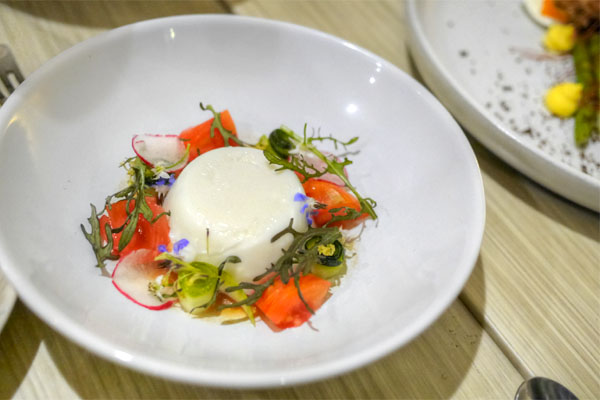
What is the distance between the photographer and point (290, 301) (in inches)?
55.6

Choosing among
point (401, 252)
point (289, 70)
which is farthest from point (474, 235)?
point (289, 70)

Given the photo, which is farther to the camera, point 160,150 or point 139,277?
point 160,150

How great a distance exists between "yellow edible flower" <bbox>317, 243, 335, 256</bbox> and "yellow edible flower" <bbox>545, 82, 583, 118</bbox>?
1686 millimetres

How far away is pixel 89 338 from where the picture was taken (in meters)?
1.10

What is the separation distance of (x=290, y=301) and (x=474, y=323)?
0.71m

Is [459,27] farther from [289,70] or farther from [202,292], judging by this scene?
[202,292]

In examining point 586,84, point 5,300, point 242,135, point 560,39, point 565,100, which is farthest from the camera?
point 560,39

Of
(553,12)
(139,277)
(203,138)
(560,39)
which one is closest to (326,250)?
(139,277)

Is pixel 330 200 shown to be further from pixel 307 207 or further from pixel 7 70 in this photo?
pixel 7 70

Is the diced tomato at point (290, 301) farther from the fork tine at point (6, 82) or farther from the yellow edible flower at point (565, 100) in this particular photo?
the yellow edible flower at point (565, 100)

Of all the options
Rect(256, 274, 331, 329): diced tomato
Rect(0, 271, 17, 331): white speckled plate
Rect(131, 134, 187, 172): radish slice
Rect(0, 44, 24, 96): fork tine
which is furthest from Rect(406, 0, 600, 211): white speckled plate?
Rect(0, 271, 17, 331): white speckled plate

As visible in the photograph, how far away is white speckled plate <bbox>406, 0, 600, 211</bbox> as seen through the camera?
6.38ft

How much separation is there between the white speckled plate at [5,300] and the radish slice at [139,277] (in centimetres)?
27

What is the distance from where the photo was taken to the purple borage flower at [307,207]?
5.54 ft
